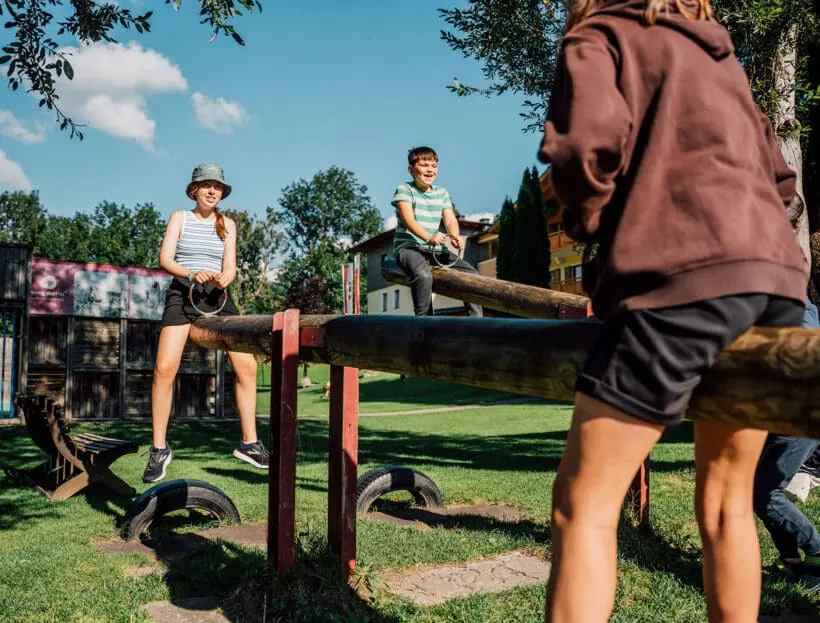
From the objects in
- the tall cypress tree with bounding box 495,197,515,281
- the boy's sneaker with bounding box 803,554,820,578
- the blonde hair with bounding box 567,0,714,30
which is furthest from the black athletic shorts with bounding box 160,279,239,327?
the tall cypress tree with bounding box 495,197,515,281

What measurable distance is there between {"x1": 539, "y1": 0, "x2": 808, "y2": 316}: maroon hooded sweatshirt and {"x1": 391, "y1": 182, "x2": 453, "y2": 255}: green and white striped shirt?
4.57m

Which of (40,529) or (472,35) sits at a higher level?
(472,35)

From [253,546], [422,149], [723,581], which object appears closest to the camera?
[723,581]

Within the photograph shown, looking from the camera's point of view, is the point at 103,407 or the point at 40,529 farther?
the point at 103,407

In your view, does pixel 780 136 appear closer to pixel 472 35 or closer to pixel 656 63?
pixel 472 35

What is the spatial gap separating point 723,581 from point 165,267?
14.6ft

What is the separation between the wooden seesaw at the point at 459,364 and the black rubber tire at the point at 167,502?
99cm

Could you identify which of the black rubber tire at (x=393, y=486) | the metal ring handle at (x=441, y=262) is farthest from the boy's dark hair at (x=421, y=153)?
the black rubber tire at (x=393, y=486)

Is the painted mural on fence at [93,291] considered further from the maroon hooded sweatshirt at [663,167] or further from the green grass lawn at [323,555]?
the maroon hooded sweatshirt at [663,167]

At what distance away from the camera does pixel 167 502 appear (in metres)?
4.99

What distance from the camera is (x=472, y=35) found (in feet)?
32.0

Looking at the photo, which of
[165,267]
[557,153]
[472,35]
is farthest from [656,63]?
[472,35]

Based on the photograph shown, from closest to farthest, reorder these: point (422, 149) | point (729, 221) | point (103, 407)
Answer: point (729, 221) < point (422, 149) < point (103, 407)

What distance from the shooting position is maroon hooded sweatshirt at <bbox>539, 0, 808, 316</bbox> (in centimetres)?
165
